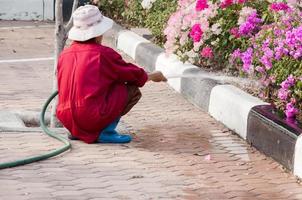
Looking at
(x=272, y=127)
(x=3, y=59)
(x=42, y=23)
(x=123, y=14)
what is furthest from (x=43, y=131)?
(x=42, y=23)

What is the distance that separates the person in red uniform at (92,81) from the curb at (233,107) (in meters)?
0.93

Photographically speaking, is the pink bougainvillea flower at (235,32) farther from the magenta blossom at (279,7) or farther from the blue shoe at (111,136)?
the blue shoe at (111,136)

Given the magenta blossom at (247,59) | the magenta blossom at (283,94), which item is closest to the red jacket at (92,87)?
the magenta blossom at (283,94)

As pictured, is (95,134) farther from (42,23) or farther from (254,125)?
(42,23)

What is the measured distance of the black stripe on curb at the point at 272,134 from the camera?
18.3ft

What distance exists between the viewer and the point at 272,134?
5852 mm

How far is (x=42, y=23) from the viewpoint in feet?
47.2

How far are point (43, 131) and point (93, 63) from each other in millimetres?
882

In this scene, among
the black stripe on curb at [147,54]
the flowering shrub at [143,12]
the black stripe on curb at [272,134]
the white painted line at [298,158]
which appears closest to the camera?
the white painted line at [298,158]

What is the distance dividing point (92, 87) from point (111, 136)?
462 mm

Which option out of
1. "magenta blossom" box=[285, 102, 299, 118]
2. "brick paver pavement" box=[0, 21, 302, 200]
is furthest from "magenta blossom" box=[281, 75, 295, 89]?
"brick paver pavement" box=[0, 21, 302, 200]

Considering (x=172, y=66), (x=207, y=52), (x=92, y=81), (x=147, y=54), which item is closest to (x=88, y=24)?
(x=92, y=81)

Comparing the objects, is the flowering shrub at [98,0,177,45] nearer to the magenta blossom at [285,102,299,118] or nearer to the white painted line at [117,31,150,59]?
the white painted line at [117,31,150,59]

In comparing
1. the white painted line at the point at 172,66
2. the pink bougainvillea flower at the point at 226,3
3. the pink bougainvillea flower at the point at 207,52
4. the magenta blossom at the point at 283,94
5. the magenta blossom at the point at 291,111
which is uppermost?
the pink bougainvillea flower at the point at 226,3
